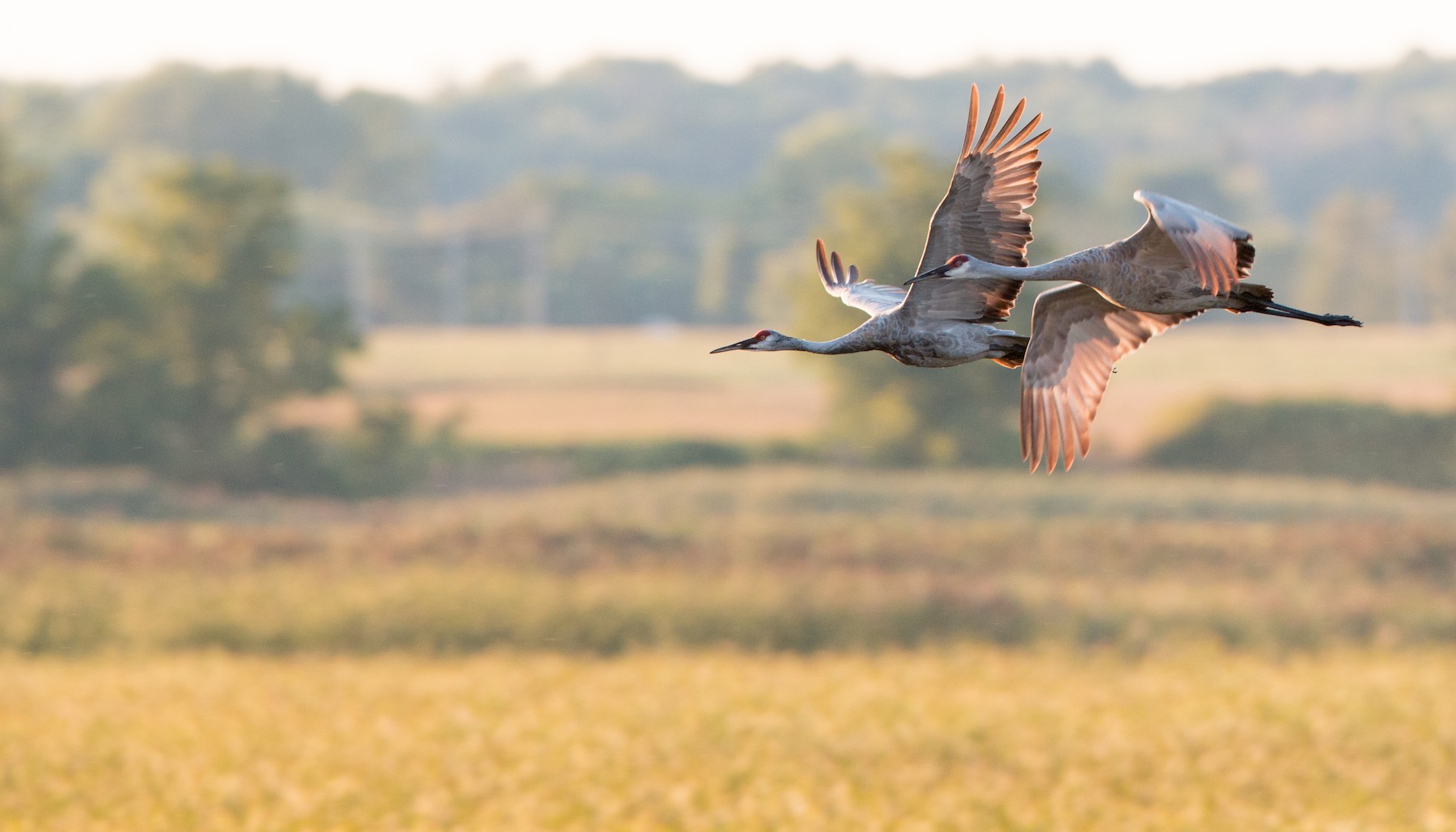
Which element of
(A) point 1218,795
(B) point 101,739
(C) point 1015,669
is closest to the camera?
(A) point 1218,795

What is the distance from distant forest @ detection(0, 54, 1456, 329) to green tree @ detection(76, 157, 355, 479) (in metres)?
2.21

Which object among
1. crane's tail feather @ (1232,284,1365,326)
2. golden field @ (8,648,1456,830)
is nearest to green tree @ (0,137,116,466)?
golden field @ (8,648,1456,830)

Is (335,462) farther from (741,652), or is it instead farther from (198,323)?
(741,652)

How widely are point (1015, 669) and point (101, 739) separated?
43.2 feet

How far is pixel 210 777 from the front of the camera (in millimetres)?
17188

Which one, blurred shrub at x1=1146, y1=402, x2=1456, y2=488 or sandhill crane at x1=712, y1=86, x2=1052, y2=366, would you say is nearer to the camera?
sandhill crane at x1=712, y1=86, x2=1052, y2=366

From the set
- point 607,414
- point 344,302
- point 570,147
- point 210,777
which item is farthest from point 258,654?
point 570,147

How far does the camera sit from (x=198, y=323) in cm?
4241

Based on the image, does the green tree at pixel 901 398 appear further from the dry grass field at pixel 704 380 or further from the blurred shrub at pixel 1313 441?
the blurred shrub at pixel 1313 441

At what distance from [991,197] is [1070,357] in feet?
0.97

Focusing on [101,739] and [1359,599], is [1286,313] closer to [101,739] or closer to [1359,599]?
[101,739]

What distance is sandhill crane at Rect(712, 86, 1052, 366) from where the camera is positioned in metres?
2.46

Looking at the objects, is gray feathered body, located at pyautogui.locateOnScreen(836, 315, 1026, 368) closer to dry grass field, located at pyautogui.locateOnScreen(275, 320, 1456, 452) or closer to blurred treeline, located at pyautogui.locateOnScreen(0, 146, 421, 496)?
blurred treeline, located at pyautogui.locateOnScreen(0, 146, 421, 496)

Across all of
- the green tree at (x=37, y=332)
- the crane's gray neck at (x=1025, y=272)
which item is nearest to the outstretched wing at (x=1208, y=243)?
the crane's gray neck at (x=1025, y=272)
